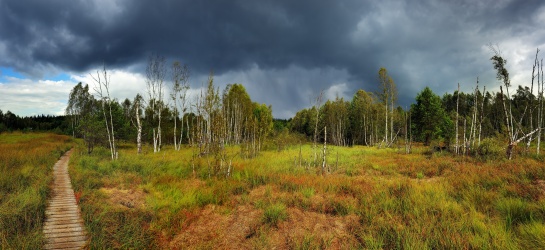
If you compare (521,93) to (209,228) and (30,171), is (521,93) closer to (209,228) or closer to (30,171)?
(209,228)

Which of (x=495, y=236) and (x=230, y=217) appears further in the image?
(x=230, y=217)

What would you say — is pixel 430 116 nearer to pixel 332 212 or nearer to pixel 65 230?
pixel 332 212

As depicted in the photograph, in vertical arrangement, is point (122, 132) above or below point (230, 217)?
above

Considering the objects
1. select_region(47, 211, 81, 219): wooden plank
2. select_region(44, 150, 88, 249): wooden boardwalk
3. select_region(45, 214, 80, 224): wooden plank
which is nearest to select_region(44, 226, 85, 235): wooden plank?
select_region(44, 150, 88, 249): wooden boardwalk

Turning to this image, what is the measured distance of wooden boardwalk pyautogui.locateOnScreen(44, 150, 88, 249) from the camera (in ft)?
21.2

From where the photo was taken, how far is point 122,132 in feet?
129

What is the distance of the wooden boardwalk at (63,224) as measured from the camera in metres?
6.46

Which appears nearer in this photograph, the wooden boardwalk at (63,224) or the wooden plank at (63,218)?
the wooden boardwalk at (63,224)

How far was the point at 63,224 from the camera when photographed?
24.5 ft

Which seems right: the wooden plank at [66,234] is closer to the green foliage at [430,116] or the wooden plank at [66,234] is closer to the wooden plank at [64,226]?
the wooden plank at [64,226]

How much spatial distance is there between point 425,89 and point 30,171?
47.7m

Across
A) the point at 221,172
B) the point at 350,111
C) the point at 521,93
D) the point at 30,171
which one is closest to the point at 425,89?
the point at 350,111

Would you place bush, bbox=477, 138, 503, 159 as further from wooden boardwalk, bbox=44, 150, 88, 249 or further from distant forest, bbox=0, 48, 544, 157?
wooden boardwalk, bbox=44, 150, 88, 249

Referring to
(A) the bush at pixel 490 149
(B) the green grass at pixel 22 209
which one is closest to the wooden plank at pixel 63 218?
(B) the green grass at pixel 22 209
